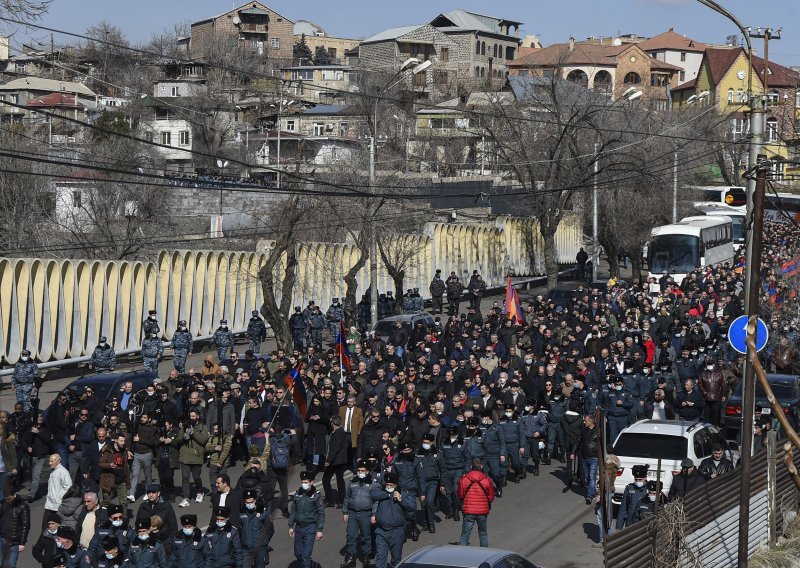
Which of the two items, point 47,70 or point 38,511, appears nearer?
point 38,511

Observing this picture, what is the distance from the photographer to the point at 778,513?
15.9 meters

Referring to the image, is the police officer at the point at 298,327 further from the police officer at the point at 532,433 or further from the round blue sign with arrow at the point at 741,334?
the round blue sign with arrow at the point at 741,334

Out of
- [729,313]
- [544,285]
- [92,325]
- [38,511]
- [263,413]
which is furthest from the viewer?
[544,285]

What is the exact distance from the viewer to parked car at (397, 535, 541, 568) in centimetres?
1086

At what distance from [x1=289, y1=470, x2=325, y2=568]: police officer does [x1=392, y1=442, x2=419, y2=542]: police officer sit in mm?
1915

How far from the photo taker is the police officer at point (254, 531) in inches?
538

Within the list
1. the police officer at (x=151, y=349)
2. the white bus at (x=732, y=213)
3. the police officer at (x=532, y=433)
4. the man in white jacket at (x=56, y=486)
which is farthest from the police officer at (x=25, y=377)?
the white bus at (x=732, y=213)

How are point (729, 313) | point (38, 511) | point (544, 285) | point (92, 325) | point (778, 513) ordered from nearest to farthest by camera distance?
1. point (778, 513)
2. point (38, 511)
3. point (729, 313)
4. point (92, 325)
5. point (544, 285)

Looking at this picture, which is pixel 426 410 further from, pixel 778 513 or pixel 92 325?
pixel 92 325

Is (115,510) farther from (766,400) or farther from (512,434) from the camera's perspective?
(766,400)

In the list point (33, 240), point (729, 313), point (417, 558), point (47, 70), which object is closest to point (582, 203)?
point (33, 240)

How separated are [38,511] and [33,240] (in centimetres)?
3390

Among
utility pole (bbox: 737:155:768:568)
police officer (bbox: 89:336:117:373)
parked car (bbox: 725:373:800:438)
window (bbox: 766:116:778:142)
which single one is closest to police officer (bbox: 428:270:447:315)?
window (bbox: 766:116:778:142)

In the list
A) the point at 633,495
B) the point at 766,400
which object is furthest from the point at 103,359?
the point at 633,495
